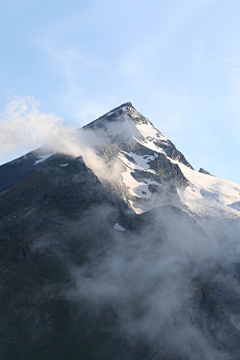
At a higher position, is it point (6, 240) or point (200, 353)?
point (6, 240)

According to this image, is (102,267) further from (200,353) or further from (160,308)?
(200,353)

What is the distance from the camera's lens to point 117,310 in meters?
123

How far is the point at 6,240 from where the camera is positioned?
155 m

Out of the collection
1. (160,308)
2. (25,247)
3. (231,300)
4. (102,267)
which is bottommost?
(231,300)

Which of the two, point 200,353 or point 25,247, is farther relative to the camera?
point 25,247

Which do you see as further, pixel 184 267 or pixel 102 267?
pixel 184 267

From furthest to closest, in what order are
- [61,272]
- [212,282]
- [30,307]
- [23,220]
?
1. [212,282]
2. [23,220]
3. [61,272]
4. [30,307]

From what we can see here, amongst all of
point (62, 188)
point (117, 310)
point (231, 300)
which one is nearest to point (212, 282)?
point (231, 300)

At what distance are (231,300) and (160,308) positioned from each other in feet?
204

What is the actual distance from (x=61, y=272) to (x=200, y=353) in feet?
192

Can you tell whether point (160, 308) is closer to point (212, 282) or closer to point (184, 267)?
point (184, 267)

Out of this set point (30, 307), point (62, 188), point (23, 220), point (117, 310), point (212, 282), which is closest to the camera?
point (30, 307)

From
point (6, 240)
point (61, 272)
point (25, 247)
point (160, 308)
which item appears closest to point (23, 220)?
point (6, 240)

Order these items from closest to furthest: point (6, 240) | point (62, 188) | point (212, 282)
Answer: point (6, 240) < point (212, 282) < point (62, 188)
